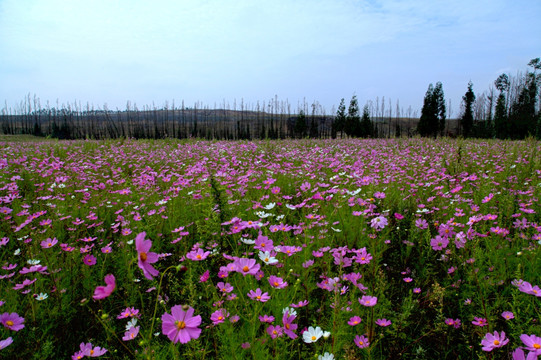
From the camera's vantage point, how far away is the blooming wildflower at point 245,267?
3.99 ft

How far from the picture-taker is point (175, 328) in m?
0.83

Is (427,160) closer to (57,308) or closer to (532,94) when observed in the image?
(57,308)

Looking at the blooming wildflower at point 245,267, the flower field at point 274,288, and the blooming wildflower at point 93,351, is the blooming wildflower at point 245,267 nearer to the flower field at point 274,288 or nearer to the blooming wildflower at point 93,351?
the flower field at point 274,288

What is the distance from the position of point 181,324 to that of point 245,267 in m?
0.45

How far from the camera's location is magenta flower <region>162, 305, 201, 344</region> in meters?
0.80

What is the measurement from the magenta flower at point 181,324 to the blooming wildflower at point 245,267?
1.28 feet

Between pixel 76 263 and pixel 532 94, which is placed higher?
pixel 532 94

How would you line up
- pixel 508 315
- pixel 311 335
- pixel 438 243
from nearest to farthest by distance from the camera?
pixel 311 335, pixel 508 315, pixel 438 243

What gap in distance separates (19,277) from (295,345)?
1.91 m

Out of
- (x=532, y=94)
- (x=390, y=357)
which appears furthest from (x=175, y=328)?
(x=532, y=94)

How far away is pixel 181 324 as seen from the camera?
0.83 metres

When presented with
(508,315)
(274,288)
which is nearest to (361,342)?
(274,288)

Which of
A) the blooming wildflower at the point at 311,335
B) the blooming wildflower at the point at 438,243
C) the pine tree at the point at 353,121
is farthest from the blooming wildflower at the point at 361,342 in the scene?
the pine tree at the point at 353,121

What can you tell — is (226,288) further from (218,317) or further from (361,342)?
(361,342)
